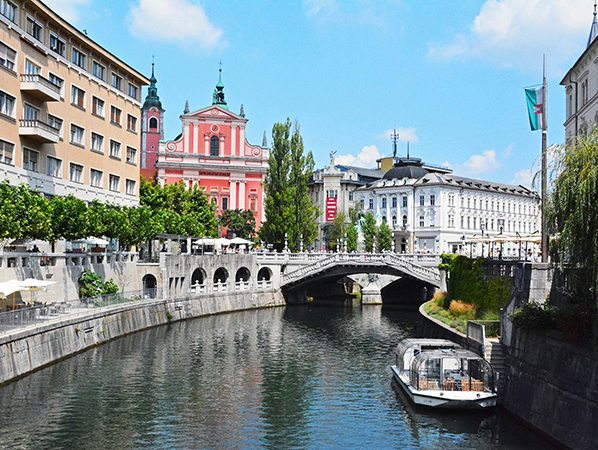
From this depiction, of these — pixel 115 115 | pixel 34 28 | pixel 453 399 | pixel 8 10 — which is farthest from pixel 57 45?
pixel 453 399

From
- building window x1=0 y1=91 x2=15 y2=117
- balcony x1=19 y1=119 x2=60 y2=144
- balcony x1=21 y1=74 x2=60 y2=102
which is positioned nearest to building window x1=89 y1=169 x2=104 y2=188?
balcony x1=19 y1=119 x2=60 y2=144

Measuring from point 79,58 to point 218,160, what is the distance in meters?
48.4

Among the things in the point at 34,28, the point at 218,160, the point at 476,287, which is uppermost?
the point at 34,28

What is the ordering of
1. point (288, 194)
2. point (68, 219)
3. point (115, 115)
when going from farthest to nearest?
1. point (288, 194)
2. point (115, 115)
3. point (68, 219)

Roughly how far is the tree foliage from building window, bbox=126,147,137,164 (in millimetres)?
20960

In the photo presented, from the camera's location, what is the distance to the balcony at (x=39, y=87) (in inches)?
2031

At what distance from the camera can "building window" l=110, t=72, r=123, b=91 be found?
6725cm

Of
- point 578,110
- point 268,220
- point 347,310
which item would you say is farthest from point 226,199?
point 578,110

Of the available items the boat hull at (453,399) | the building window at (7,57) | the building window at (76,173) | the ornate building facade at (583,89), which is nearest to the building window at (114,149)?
the building window at (76,173)

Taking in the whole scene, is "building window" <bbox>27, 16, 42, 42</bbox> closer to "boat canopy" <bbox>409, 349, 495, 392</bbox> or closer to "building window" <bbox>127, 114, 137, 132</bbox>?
"building window" <bbox>127, 114, 137, 132</bbox>

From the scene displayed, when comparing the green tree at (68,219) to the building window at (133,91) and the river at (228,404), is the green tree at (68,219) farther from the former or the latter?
the building window at (133,91)

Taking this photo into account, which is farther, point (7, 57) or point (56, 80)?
point (56, 80)

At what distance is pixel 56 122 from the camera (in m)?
57.7

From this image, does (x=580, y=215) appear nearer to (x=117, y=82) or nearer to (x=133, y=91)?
(x=117, y=82)
